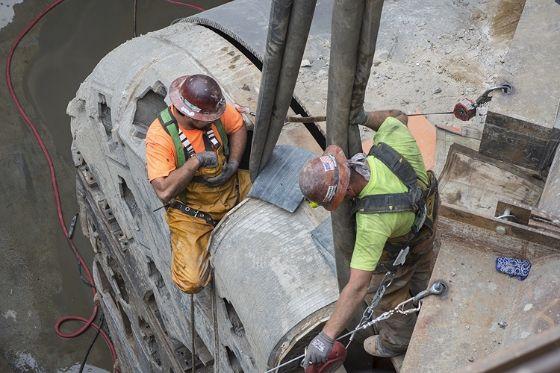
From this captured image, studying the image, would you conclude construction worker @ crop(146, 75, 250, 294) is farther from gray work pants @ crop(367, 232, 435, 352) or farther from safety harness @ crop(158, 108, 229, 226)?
gray work pants @ crop(367, 232, 435, 352)

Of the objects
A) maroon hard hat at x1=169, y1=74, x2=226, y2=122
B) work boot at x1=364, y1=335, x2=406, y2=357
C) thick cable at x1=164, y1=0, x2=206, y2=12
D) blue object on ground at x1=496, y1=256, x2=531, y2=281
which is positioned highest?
blue object on ground at x1=496, y1=256, x2=531, y2=281

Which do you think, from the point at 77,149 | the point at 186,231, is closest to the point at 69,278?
the point at 77,149

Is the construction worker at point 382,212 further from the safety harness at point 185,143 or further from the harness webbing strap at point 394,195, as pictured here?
the safety harness at point 185,143

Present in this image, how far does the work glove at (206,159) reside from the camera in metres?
5.37

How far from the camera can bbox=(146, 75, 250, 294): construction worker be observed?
538cm

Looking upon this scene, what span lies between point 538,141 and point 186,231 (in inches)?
113

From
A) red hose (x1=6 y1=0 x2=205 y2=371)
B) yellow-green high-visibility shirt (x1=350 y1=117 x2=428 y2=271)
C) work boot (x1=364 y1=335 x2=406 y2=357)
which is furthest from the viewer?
red hose (x1=6 y1=0 x2=205 y2=371)

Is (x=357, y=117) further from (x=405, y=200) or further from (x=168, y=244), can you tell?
(x=168, y=244)

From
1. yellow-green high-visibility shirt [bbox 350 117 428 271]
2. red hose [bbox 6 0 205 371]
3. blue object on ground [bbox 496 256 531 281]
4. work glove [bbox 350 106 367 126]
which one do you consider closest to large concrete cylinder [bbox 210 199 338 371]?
yellow-green high-visibility shirt [bbox 350 117 428 271]

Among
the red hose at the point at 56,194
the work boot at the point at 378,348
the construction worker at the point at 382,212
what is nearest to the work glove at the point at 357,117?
the construction worker at the point at 382,212

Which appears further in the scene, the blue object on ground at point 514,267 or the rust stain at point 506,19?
the rust stain at point 506,19

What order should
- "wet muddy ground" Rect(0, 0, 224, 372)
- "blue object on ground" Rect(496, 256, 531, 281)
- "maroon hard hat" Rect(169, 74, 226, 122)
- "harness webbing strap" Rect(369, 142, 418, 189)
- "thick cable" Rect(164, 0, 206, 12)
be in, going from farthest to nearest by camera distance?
1. "thick cable" Rect(164, 0, 206, 12)
2. "wet muddy ground" Rect(0, 0, 224, 372)
3. "maroon hard hat" Rect(169, 74, 226, 122)
4. "harness webbing strap" Rect(369, 142, 418, 189)
5. "blue object on ground" Rect(496, 256, 531, 281)

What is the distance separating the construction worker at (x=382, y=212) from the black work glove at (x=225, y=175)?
141 cm

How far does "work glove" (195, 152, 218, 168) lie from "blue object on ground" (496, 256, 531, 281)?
257cm
